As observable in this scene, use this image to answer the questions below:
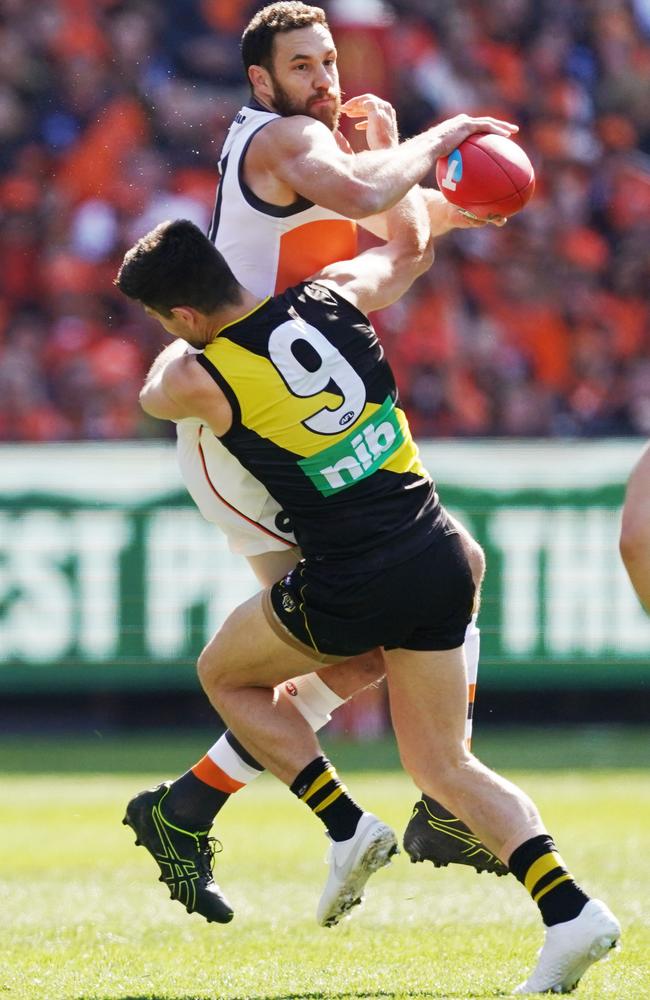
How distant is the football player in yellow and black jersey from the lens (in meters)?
4.87

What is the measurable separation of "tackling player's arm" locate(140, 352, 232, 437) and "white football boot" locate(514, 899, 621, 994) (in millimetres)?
1756

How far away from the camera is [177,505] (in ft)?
38.2

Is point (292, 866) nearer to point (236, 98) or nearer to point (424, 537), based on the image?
point (424, 537)

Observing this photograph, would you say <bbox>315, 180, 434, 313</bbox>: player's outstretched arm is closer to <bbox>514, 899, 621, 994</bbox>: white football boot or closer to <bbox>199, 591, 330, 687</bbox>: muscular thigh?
<bbox>199, 591, 330, 687</bbox>: muscular thigh

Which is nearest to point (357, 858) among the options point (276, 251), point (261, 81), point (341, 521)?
point (341, 521)

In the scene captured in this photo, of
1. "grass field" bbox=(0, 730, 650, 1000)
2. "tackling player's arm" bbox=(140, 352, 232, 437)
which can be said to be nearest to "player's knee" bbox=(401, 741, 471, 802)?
"grass field" bbox=(0, 730, 650, 1000)

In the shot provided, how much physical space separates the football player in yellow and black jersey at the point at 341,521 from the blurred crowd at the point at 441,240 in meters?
7.79

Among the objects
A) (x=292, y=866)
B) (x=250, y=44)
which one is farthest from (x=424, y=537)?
(x=292, y=866)

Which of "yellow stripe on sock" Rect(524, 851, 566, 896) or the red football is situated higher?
the red football

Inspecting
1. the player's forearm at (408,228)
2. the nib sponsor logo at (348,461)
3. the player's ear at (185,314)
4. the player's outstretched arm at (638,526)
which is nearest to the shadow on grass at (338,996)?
the player's outstretched arm at (638,526)

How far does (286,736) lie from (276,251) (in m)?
1.55

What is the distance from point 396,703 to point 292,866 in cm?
317

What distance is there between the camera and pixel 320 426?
4.94 metres

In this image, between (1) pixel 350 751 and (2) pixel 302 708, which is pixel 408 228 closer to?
(2) pixel 302 708
